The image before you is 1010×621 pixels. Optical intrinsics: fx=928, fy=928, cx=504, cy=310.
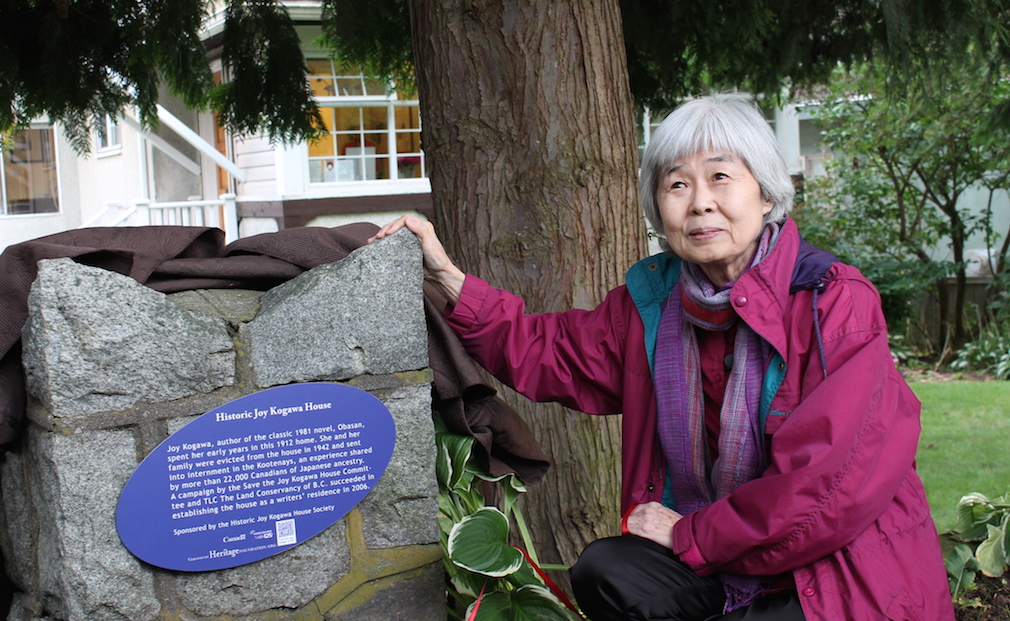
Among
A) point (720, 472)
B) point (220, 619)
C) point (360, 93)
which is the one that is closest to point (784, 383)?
point (720, 472)

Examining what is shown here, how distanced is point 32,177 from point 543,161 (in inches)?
600

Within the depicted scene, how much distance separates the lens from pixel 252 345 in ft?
6.86

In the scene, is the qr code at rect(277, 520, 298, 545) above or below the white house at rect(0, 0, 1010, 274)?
below

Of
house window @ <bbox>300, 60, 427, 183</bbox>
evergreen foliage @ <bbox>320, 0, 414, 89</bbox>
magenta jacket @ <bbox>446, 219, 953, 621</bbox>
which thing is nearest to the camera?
magenta jacket @ <bbox>446, 219, 953, 621</bbox>

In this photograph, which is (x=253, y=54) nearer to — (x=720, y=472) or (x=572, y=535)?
(x=572, y=535)

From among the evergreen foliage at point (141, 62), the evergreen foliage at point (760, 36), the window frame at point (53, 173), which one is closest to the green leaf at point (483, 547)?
the evergreen foliage at point (760, 36)

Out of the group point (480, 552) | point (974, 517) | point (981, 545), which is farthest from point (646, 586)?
point (974, 517)

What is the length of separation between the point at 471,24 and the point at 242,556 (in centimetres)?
177

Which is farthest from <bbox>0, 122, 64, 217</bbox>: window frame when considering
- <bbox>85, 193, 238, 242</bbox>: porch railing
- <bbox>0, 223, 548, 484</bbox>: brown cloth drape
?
<bbox>0, 223, 548, 484</bbox>: brown cloth drape

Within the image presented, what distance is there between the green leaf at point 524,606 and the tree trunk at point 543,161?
0.77 meters

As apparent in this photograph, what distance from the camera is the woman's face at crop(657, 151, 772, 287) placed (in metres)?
2.14

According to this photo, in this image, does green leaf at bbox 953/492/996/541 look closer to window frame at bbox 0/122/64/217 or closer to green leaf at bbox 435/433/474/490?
green leaf at bbox 435/433/474/490

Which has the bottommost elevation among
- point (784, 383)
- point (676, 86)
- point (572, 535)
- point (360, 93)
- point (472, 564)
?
point (572, 535)

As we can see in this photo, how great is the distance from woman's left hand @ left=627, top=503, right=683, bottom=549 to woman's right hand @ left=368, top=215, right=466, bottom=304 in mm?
707
